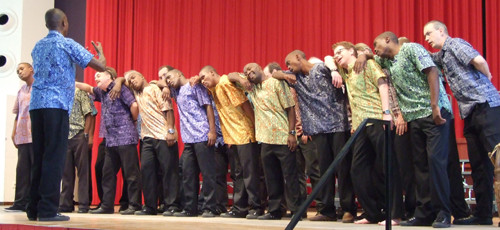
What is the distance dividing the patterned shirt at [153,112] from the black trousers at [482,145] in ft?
9.06

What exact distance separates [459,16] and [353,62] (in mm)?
3110

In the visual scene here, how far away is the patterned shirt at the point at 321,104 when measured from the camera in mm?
5105

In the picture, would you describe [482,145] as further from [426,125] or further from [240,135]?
[240,135]

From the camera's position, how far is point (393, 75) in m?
4.59

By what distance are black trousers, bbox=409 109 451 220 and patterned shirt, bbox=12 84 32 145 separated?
400 centimetres

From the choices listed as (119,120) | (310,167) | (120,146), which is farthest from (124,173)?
(310,167)

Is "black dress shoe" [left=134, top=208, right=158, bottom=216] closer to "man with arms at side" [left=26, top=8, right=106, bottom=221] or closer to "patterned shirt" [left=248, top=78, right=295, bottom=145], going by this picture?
"patterned shirt" [left=248, top=78, right=295, bottom=145]

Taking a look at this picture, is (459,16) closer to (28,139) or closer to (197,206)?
(197,206)

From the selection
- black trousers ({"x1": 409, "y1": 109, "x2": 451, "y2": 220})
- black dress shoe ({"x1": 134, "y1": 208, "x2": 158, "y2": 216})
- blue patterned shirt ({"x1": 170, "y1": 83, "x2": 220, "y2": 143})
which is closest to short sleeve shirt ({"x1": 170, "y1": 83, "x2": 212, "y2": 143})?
blue patterned shirt ({"x1": 170, "y1": 83, "x2": 220, "y2": 143})

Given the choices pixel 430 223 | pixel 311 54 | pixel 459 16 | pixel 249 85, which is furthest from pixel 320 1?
pixel 430 223

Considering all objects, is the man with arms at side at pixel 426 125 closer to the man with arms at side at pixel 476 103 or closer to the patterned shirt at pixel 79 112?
the man with arms at side at pixel 476 103

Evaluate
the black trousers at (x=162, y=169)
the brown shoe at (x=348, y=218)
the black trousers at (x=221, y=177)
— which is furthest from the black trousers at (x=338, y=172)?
the black trousers at (x=162, y=169)

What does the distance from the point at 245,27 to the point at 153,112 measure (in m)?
3.12

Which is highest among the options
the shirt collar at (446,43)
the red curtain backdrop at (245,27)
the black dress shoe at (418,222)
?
the red curtain backdrop at (245,27)
